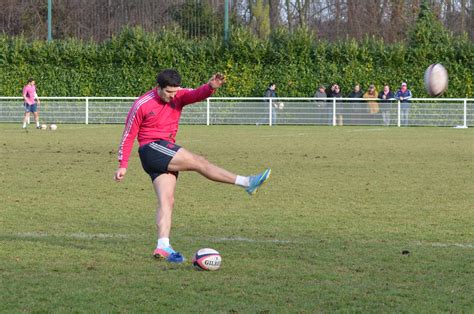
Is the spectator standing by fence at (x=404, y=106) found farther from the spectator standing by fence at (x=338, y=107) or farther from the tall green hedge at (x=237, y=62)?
the tall green hedge at (x=237, y=62)

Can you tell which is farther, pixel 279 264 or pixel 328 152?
pixel 328 152

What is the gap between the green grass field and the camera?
23.7 ft

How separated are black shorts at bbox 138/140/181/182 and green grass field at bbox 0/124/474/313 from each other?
0.80 meters

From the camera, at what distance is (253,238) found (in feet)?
33.1

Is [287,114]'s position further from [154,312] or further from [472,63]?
[154,312]

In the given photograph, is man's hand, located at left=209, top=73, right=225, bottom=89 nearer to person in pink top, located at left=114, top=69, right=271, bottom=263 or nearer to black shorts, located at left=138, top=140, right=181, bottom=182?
person in pink top, located at left=114, top=69, right=271, bottom=263

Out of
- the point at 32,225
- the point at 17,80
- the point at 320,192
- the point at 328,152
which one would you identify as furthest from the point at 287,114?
the point at 32,225

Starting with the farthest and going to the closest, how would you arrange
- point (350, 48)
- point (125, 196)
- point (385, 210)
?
1. point (350, 48)
2. point (125, 196)
3. point (385, 210)

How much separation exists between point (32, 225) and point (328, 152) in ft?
42.6

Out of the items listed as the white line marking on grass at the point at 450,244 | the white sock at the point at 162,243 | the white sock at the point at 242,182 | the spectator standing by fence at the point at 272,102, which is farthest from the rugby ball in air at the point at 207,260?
the spectator standing by fence at the point at 272,102

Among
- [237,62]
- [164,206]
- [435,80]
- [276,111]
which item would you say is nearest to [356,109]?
[276,111]

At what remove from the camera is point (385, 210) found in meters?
12.4

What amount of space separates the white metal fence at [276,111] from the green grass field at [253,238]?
17189 mm

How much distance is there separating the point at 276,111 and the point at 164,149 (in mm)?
30060
